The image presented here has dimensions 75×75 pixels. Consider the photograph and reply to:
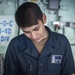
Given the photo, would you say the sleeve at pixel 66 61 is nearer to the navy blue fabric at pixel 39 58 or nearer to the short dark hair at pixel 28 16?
the navy blue fabric at pixel 39 58

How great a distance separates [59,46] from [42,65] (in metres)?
0.21

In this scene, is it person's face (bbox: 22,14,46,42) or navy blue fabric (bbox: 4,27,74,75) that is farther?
navy blue fabric (bbox: 4,27,74,75)

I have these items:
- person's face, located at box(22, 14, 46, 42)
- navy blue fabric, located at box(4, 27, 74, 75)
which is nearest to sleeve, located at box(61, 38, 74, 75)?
navy blue fabric, located at box(4, 27, 74, 75)

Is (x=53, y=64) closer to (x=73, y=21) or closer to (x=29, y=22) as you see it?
(x=29, y=22)

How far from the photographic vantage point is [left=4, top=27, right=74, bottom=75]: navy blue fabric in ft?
5.49

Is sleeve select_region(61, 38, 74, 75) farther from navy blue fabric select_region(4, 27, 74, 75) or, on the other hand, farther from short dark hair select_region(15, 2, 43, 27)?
short dark hair select_region(15, 2, 43, 27)

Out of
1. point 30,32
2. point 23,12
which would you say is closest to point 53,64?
point 30,32

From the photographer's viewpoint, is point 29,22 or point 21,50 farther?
point 21,50

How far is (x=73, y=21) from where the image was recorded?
2.45 meters

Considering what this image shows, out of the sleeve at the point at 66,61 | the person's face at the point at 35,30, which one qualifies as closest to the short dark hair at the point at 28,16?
the person's face at the point at 35,30

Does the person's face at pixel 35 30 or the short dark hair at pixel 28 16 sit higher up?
the short dark hair at pixel 28 16

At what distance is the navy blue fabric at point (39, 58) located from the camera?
5.49ft

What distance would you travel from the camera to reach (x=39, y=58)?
5.42ft

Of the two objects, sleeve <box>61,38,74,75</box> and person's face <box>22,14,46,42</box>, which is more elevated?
person's face <box>22,14,46,42</box>
